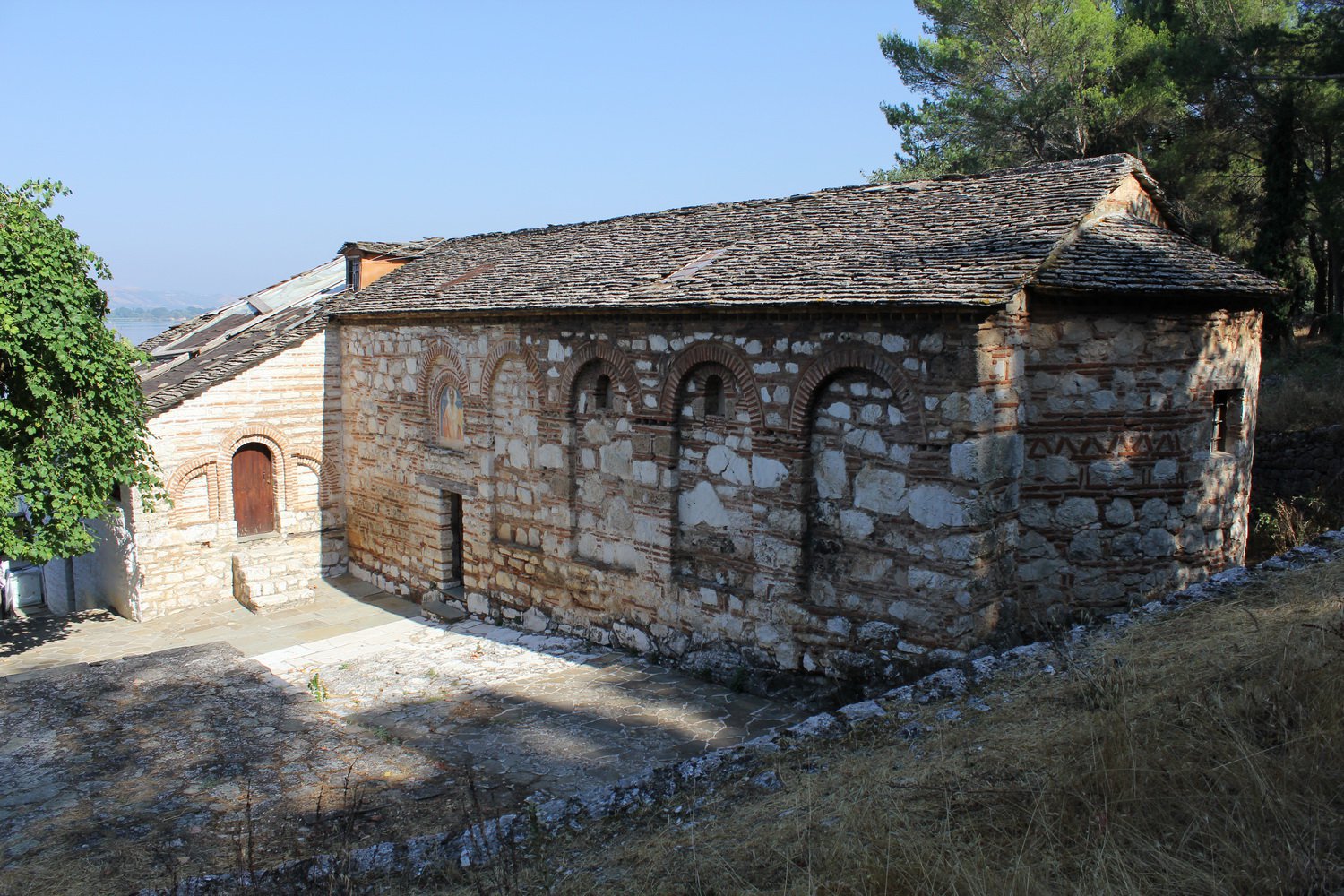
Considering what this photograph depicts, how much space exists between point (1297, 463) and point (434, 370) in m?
11.4

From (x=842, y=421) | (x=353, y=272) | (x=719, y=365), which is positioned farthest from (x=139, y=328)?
(x=842, y=421)

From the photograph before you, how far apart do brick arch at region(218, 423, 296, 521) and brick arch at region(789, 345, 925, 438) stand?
28.0ft

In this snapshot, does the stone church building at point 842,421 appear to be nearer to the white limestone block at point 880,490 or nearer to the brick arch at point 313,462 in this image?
the white limestone block at point 880,490

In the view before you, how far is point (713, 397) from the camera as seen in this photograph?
29.9 feet

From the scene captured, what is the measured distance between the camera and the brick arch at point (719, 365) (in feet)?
28.1

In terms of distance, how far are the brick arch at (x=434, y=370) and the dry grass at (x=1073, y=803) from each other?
7.71 meters

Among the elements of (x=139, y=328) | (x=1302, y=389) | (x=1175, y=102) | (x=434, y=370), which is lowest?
(x=1302, y=389)

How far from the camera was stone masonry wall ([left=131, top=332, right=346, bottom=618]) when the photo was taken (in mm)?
12875

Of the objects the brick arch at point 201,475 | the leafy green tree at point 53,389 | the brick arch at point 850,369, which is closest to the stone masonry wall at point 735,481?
the brick arch at point 850,369

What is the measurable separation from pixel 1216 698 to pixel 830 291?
4434 millimetres

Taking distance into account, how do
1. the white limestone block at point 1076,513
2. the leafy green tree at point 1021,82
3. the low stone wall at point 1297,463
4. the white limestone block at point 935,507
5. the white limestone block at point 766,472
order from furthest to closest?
the leafy green tree at point 1021,82 < the low stone wall at point 1297,463 < the white limestone block at point 766,472 < the white limestone block at point 1076,513 < the white limestone block at point 935,507

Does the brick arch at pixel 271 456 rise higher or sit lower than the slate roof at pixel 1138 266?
lower

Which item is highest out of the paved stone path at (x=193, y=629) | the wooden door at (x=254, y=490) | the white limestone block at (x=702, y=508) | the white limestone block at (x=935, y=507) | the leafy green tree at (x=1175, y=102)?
the leafy green tree at (x=1175, y=102)

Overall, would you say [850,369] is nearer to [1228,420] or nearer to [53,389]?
[1228,420]
